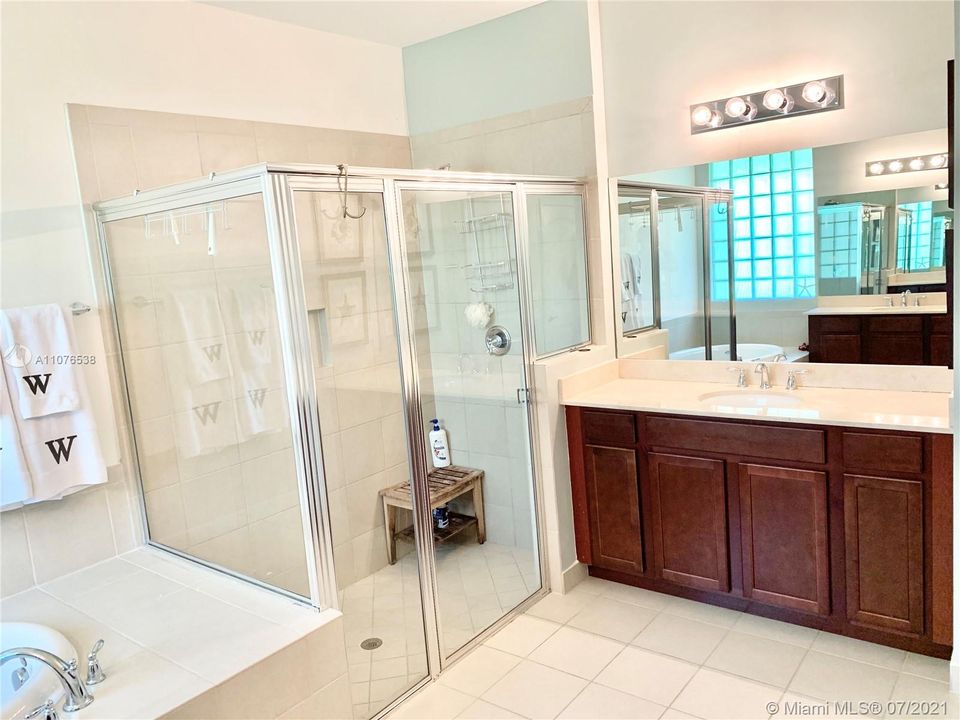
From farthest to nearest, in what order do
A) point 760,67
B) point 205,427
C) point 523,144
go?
point 523,144, point 760,67, point 205,427

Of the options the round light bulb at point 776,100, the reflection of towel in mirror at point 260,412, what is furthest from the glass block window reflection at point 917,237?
the reflection of towel in mirror at point 260,412

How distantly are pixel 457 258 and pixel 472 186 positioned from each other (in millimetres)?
294

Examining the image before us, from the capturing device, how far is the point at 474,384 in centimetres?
294

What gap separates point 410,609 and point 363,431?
0.67 metres

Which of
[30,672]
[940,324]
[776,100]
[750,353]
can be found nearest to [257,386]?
[30,672]

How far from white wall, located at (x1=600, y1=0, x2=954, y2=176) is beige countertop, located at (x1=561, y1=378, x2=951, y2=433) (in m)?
0.98

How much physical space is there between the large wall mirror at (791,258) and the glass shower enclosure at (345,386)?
62 centimetres

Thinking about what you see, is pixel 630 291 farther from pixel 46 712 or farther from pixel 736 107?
pixel 46 712

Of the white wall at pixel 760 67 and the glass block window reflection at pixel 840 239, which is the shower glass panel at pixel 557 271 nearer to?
the white wall at pixel 760 67

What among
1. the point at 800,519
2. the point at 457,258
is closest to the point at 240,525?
the point at 457,258

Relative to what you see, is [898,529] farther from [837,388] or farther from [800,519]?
[837,388]

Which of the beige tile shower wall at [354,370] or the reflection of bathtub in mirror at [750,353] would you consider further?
the reflection of bathtub in mirror at [750,353]

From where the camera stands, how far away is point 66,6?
2.46 m

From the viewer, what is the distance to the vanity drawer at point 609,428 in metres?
2.96
